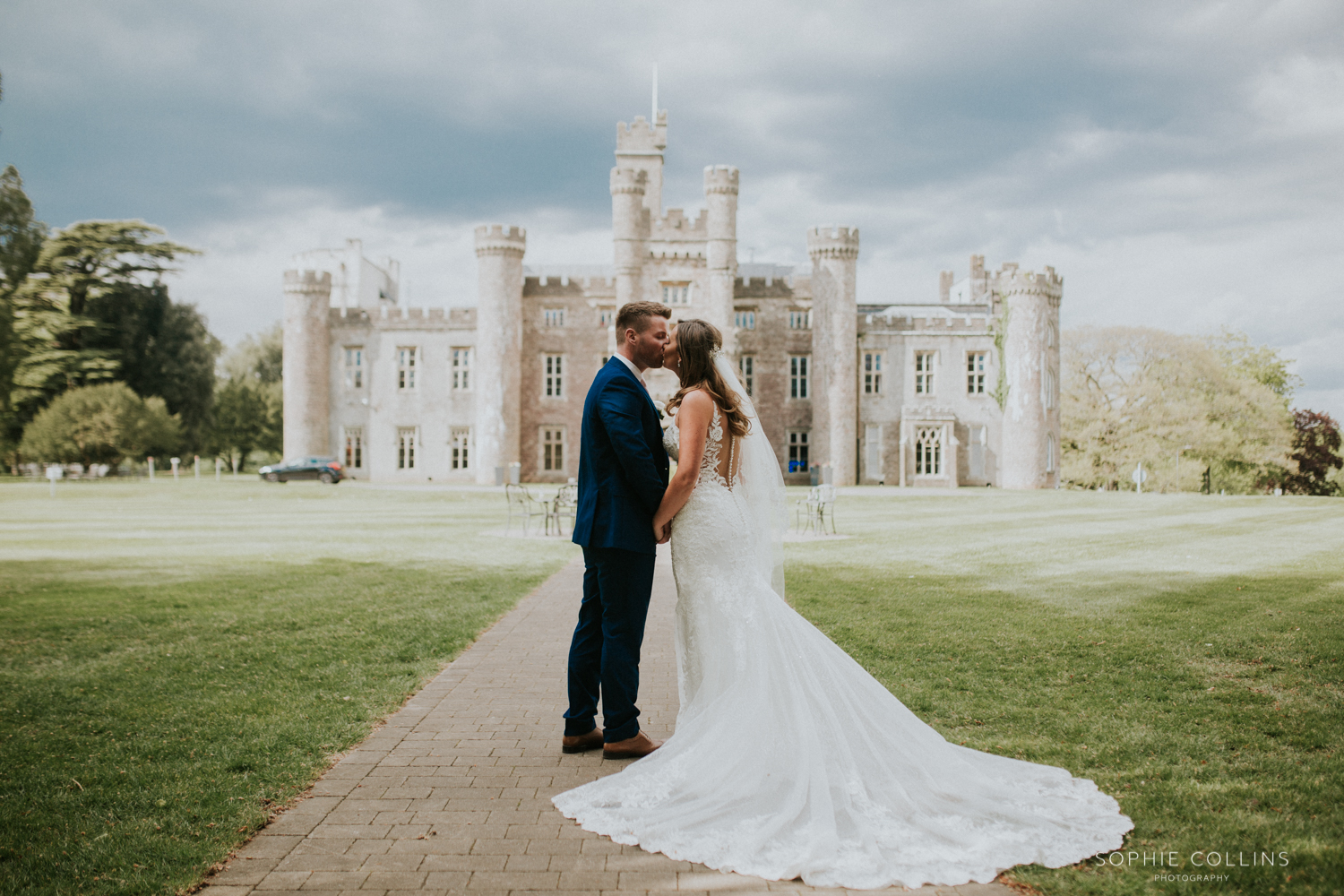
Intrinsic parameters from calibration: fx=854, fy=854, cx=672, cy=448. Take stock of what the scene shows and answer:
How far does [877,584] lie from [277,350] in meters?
62.9

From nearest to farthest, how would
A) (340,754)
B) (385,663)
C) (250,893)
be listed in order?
(250,893)
(340,754)
(385,663)

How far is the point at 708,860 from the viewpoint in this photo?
2.96m

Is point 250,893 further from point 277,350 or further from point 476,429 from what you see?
point 277,350

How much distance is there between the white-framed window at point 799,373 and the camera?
38.4 meters

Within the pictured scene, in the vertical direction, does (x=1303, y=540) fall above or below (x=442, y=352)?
below

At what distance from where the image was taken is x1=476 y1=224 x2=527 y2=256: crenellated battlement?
119ft

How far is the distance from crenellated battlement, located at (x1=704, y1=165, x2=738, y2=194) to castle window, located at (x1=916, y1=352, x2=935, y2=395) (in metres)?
11.2

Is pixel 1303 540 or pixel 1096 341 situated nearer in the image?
pixel 1303 540

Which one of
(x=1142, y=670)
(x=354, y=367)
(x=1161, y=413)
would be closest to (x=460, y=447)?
(x=354, y=367)

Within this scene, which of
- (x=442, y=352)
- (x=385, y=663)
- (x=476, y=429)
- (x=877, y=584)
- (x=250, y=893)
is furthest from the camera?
(x=442, y=352)

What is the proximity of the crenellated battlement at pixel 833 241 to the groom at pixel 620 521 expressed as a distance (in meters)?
33.5

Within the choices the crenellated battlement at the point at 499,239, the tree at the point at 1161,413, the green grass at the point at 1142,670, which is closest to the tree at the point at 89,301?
the crenellated battlement at the point at 499,239

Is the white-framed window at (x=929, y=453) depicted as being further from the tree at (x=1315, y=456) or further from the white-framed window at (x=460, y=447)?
the white-framed window at (x=460, y=447)

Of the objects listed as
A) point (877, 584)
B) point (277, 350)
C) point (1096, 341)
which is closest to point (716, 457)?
point (877, 584)
